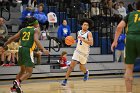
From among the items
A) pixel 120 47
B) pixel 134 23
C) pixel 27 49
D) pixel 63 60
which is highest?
pixel 134 23

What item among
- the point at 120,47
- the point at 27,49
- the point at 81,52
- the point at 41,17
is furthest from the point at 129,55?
the point at 120,47

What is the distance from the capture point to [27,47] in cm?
966

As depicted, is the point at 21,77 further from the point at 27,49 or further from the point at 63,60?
the point at 63,60

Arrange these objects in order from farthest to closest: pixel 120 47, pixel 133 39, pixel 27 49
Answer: pixel 120 47
pixel 27 49
pixel 133 39

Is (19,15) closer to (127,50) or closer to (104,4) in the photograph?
(104,4)

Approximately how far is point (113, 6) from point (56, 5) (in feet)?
11.7

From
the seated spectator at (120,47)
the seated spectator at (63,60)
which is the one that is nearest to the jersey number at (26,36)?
the seated spectator at (63,60)

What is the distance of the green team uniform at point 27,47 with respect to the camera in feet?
31.5

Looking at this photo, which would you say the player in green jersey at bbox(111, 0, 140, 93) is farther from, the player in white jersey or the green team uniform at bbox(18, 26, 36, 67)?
the player in white jersey

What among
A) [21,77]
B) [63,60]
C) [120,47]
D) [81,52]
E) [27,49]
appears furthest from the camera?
[120,47]

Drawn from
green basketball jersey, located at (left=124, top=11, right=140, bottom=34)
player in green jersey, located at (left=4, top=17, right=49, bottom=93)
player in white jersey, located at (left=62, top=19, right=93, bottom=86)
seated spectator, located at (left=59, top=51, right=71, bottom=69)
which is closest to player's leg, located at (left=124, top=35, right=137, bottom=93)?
green basketball jersey, located at (left=124, top=11, right=140, bottom=34)

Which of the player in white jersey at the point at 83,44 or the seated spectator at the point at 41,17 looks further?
the seated spectator at the point at 41,17

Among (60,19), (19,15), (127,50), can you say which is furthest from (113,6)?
(127,50)

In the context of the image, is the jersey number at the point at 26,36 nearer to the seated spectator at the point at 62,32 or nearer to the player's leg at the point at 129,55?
the player's leg at the point at 129,55
